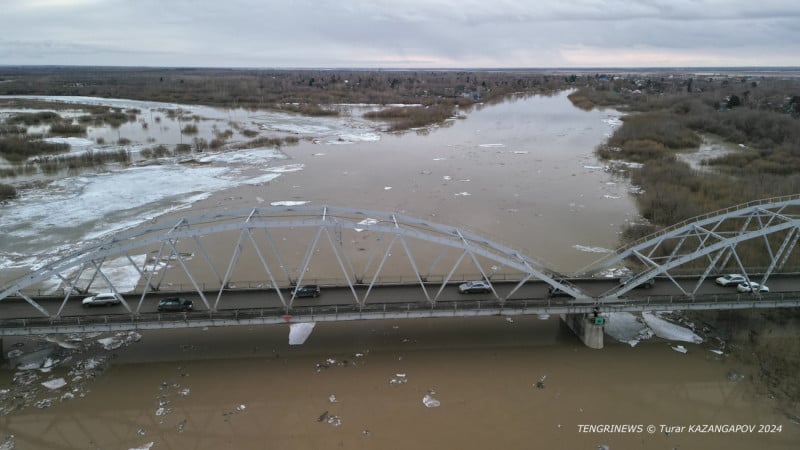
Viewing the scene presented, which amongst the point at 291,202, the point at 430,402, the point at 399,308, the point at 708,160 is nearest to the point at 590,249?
the point at 399,308

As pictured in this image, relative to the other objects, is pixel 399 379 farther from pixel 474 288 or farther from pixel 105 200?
pixel 105 200

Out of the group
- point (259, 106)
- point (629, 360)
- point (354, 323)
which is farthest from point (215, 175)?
point (259, 106)

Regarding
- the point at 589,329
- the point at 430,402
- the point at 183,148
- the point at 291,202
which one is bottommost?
the point at 430,402

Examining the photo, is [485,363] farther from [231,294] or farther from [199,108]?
[199,108]

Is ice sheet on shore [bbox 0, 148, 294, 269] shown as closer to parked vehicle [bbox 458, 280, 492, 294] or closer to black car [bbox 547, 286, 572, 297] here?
parked vehicle [bbox 458, 280, 492, 294]

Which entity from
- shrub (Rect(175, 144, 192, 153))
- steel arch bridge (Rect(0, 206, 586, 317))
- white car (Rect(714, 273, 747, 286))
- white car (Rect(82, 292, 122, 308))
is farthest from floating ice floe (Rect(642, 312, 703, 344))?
shrub (Rect(175, 144, 192, 153))

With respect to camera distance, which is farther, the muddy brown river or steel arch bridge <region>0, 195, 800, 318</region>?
steel arch bridge <region>0, 195, 800, 318</region>
